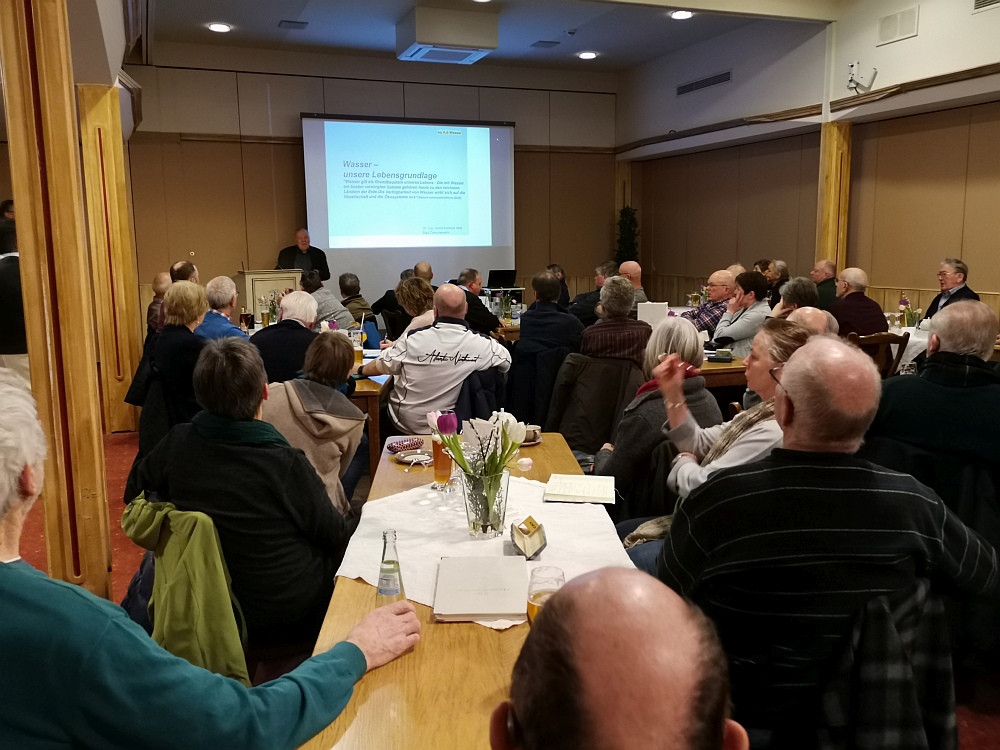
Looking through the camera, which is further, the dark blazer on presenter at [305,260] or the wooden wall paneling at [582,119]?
the wooden wall paneling at [582,119]

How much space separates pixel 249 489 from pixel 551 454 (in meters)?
Result: 1.28

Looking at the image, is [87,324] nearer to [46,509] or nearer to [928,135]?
[46,509]

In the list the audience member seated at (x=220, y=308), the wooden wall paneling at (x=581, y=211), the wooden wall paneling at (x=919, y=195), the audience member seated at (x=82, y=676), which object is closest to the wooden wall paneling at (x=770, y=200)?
the wooden wall paneling at (x=919, y=195)

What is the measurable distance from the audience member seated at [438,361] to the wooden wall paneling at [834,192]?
19.7 ft

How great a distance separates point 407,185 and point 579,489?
9158 mm

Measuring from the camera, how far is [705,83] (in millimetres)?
10695

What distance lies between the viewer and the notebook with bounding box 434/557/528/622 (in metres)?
1.93

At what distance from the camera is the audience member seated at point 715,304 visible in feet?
20.9

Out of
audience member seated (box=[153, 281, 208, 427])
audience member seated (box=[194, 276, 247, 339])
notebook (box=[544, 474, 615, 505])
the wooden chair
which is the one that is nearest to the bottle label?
notebook (box=[544, 474, 615, 505])

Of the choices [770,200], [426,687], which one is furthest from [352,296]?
[426,687]

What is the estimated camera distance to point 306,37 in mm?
10125

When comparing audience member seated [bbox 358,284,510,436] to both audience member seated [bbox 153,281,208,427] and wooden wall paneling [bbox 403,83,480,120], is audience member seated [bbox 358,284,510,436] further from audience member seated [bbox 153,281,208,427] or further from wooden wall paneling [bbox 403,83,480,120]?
wooden wall paneling [bbox 403,83,480,120]

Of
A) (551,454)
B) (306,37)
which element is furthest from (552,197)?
(551,454)

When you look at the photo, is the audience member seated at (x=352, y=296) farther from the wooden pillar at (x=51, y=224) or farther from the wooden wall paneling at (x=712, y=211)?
the wooden wall paneling at (x=712, y=211)
